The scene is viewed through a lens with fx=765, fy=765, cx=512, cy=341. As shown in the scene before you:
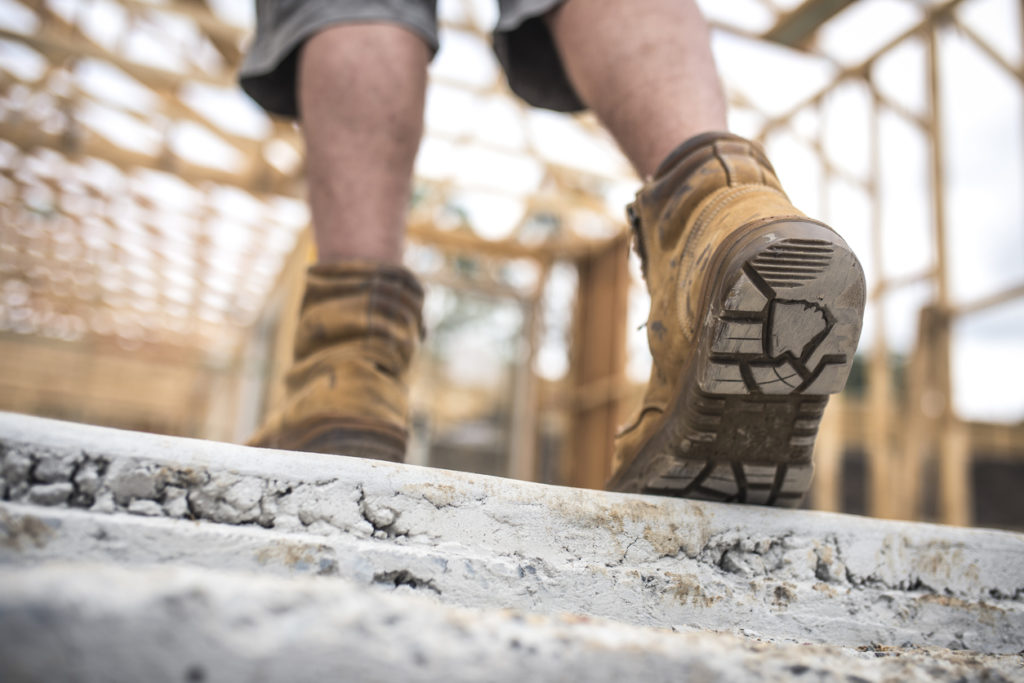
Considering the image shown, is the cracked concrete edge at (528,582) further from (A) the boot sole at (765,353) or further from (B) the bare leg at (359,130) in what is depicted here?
(B) the bare leg at (359,130)

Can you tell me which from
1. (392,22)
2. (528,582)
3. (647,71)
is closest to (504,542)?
(528,582)

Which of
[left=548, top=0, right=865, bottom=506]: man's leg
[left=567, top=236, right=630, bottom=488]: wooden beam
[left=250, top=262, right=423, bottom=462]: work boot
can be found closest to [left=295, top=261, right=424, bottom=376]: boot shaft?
[left=250, top=262, right=423, bottom=462]: work boot

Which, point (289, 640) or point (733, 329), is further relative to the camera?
point (733, 329)

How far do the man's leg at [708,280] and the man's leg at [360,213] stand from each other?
0.20 m

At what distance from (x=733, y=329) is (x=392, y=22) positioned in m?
0.56

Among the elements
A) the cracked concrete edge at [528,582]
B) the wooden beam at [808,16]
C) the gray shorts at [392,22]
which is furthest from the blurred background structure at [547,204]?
the cracked concrete edge at [528,582]

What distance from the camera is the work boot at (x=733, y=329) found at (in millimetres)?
575

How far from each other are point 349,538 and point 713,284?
0.33m

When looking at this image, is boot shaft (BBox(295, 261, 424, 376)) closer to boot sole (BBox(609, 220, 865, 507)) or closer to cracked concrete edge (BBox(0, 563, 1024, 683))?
boot sole (BBox(609, 220, 865, 507))

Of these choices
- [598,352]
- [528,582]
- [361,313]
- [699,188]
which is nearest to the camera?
[528,582]

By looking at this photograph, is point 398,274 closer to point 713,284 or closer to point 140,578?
point 713,284

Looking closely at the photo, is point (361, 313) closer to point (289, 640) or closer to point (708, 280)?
point (708, 280)

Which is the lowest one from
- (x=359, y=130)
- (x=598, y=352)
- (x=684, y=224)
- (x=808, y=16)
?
(x=684, y=224)

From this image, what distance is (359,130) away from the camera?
86cm
